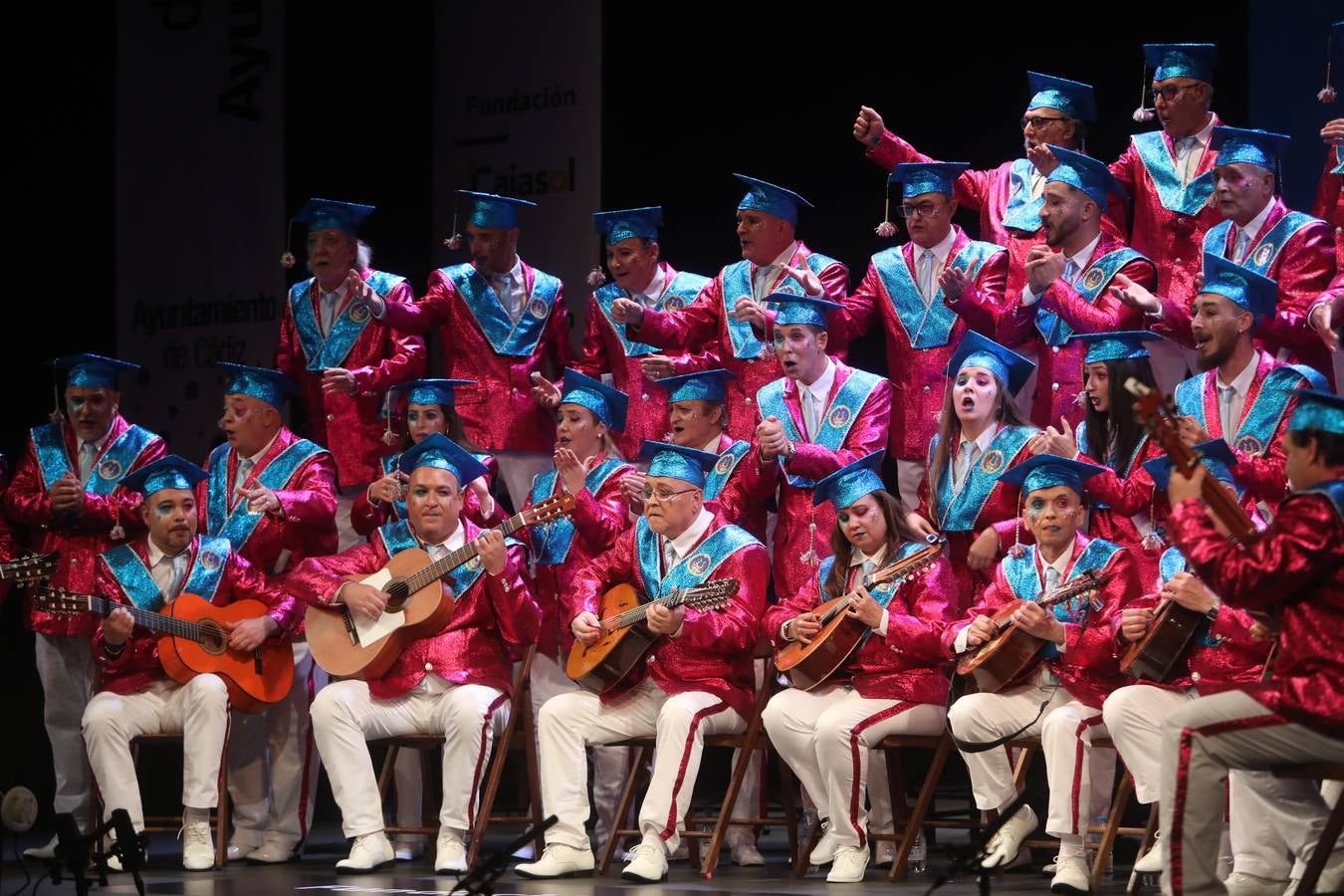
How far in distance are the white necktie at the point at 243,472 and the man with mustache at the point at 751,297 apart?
1627mm

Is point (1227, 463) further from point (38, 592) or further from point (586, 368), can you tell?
point (38, 592)

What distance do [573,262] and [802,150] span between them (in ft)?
4.28

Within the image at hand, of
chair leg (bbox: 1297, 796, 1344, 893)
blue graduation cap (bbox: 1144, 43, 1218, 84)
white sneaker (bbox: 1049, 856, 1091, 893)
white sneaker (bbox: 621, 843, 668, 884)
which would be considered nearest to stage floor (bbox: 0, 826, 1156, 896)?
white sneaker (bbox: 621, 843, 668, 884)

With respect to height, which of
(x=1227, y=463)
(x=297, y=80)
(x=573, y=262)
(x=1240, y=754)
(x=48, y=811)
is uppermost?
(x=297, y=80)

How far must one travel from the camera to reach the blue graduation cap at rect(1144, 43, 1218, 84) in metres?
7.02

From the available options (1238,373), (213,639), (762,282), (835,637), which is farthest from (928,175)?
(213,639)

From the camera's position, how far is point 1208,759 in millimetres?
4809

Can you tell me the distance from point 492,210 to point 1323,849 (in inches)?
182

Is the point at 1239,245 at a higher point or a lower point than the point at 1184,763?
higher

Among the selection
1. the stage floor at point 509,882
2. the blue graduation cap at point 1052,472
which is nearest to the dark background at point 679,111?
the blue graduation cap at point 1052,472

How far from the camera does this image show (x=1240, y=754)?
4.78m

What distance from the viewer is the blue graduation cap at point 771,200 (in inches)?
305

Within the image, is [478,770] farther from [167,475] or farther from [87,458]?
[87,458]

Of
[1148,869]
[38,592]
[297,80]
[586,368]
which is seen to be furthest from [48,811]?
[1148,869]
